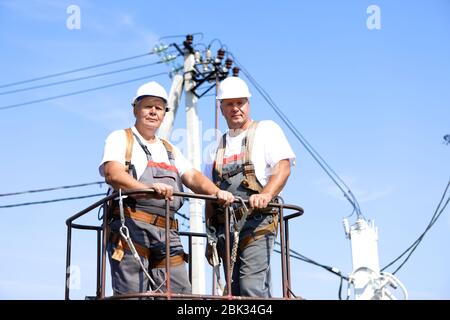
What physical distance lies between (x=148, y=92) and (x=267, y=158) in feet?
3.62

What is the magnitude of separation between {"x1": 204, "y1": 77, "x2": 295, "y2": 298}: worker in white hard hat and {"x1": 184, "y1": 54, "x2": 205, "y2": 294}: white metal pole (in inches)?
364

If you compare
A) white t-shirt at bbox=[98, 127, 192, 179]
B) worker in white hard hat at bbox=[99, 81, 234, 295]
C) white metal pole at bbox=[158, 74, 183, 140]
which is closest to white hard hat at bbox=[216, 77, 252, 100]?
worker in white hard hat at bbox=[99, 81, 234, 295]

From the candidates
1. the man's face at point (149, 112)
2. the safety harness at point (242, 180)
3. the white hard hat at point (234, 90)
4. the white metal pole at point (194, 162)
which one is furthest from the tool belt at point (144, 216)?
the white metal pole at point (194, 162)

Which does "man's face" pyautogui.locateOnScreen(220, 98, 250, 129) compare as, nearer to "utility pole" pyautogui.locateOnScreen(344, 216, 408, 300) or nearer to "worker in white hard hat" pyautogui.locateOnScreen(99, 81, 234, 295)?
"worker in white hard hat" pyautogui.locateOnScreen(99, 81, 234, 295)

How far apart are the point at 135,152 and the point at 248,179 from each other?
92 centimetres

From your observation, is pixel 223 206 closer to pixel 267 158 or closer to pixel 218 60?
pixel 267 158

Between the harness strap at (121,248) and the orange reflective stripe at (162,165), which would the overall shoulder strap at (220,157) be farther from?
the harness strap at (121,248)

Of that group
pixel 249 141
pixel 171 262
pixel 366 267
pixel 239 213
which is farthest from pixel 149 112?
pixel 366 267

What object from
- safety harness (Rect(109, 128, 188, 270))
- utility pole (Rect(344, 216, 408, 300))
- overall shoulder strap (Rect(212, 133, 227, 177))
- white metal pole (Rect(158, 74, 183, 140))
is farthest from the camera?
white metal pole (Rect(158, 74, 183, 140))

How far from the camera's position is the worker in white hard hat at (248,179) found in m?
5.37

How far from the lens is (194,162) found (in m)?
17.4

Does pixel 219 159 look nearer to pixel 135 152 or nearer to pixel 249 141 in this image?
pixel 249 141

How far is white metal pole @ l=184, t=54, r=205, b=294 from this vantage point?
51.3ft
